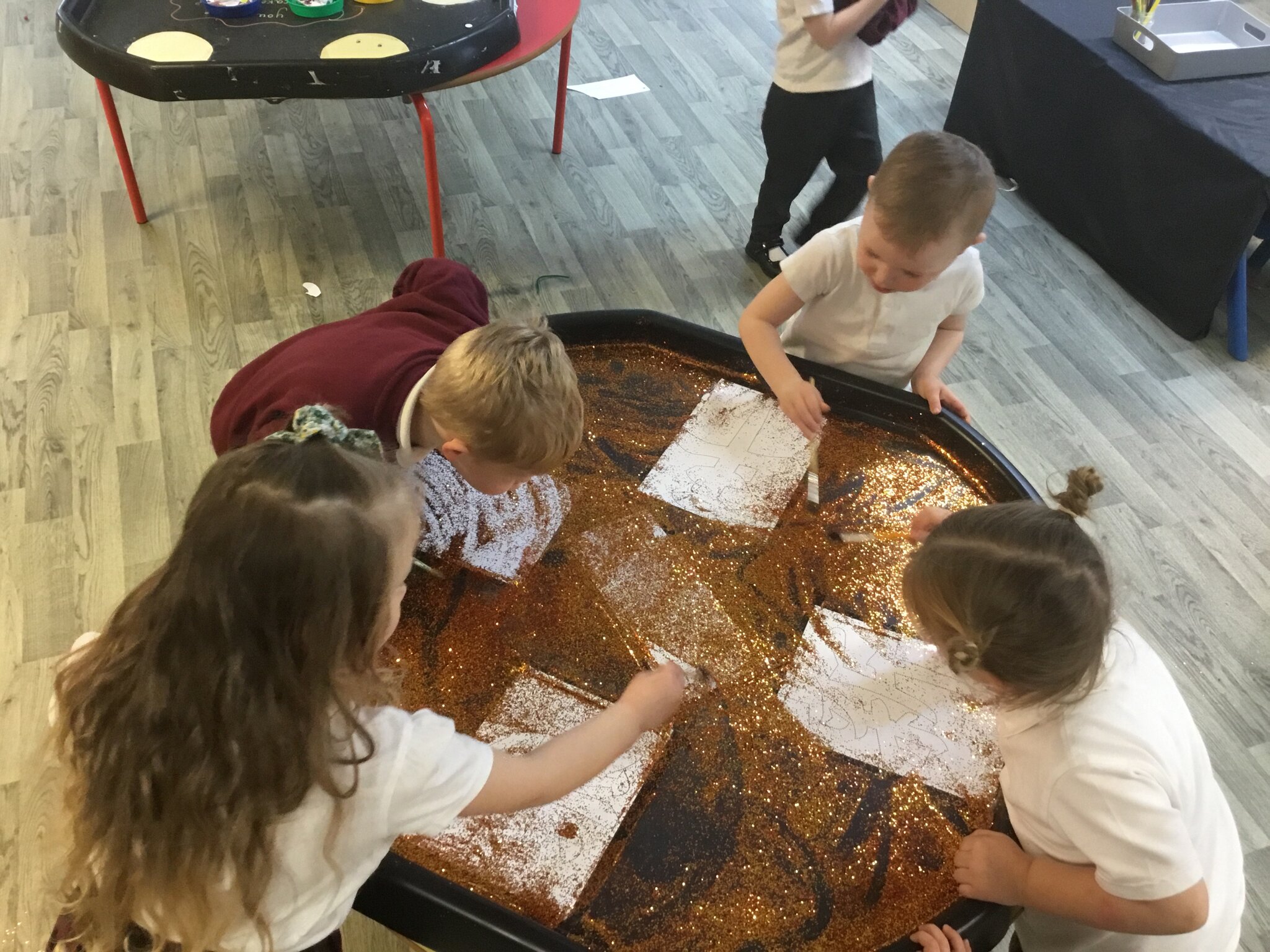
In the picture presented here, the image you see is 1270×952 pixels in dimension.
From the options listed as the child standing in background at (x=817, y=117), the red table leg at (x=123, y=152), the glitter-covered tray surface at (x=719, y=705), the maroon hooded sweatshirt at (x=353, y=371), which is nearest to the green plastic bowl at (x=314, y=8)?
Result: the red table leg at (x=123, y=152)

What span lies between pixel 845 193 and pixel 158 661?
1815 mm

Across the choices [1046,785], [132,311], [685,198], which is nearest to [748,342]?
[1046,785]

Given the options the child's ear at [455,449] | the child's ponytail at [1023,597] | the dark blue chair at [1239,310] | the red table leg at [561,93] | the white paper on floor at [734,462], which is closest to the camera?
the child's ponytail at [1023,597]

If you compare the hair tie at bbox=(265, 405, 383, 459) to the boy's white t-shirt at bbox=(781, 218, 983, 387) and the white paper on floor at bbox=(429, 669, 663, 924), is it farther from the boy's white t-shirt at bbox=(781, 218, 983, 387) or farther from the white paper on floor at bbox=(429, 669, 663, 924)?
the boy's white t-shirt at bbox=(781, 218, 983, 387)

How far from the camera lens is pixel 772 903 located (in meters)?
0.85

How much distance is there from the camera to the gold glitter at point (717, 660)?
85cm

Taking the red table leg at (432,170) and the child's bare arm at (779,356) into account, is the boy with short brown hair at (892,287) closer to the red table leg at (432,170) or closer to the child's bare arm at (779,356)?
→ the child's bare arm at (779,356)

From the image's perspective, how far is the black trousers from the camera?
6.21ft

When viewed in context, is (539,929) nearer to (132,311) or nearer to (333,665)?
(333,665)

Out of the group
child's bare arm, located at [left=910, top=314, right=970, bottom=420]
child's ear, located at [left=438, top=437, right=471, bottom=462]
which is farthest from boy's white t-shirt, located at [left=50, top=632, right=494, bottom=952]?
child's bare arm, located at [left=910, top=314, right=970, bottom=420]

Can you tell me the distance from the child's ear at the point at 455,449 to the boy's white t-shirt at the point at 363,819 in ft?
1.09

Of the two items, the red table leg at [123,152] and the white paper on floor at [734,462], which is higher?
the white paper on floor at [734,462]

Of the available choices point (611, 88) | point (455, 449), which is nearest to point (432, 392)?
point (455, 449)

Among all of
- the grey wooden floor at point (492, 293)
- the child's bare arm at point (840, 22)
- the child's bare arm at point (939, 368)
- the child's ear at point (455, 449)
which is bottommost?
the grey wooden floor at point (492, 293)
